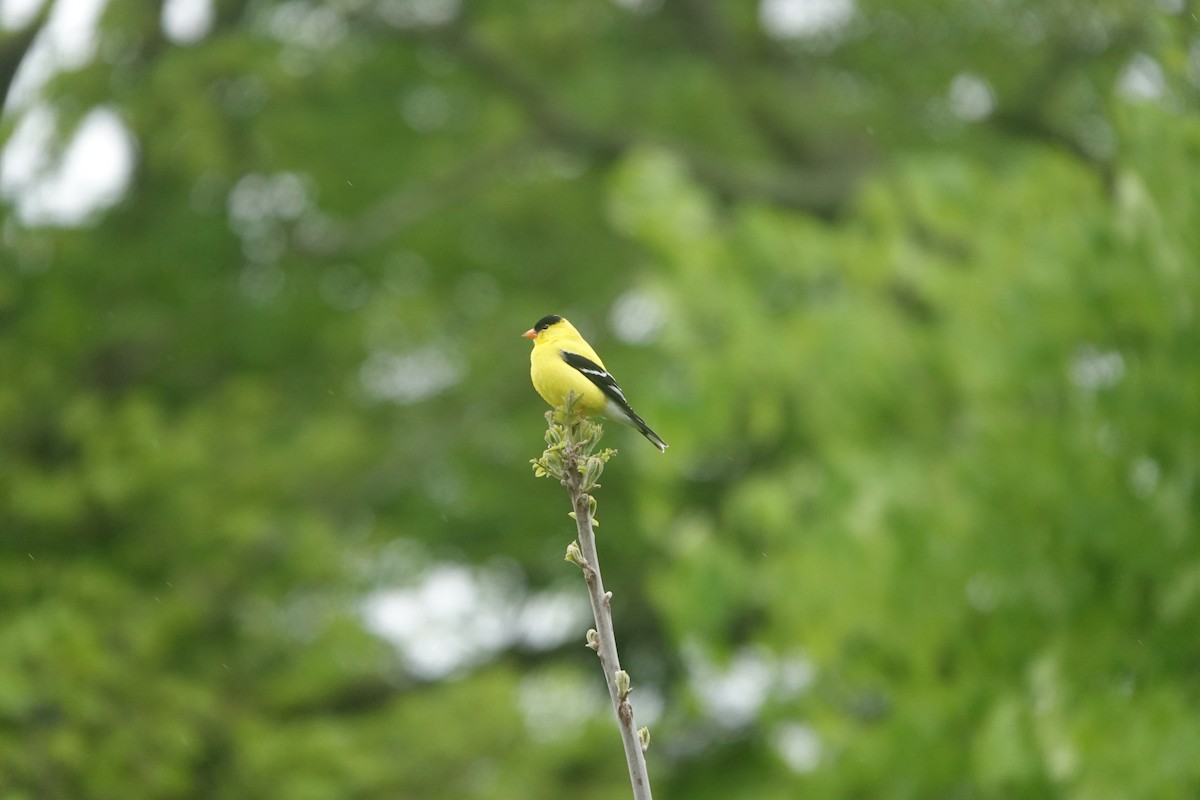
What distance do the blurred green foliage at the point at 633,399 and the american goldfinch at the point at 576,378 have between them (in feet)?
9.33

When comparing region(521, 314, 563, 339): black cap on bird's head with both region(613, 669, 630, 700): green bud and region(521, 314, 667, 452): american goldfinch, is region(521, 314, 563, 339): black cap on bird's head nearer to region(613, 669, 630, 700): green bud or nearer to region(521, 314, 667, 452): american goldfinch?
region(521, 314, 667, 452): american goldfinch

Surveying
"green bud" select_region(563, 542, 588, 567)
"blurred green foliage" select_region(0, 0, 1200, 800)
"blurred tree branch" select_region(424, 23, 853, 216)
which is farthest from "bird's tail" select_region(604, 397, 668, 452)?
"blurred tree branch" select_region(424, 23, 853, 216)

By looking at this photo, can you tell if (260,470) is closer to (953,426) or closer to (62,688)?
(62,688)

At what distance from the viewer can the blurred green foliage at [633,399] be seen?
19.4 feet

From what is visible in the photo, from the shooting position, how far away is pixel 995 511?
6109 millimetres

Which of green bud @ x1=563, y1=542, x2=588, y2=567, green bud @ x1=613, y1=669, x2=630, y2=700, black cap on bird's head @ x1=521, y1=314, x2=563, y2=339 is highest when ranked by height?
black cap on bird's head @ x1=521, y1=314, x2=563, y2=339

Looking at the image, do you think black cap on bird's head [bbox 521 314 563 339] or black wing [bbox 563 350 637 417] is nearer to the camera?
black wing [bbox 563 350 637 417]

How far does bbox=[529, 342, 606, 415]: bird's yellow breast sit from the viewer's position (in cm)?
263

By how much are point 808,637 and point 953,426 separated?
1.68 m

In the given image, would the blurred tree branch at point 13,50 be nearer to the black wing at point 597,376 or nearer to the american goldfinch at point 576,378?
the american goldfinch at point 576,378

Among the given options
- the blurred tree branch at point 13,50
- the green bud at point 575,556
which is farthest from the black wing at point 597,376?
the blurred tree branch at point 13,50

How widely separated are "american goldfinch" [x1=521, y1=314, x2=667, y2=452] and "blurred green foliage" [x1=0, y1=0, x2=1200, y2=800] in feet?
9.33

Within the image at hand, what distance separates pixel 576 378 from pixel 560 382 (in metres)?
0.04

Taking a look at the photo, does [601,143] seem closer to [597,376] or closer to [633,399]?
[633,399]
